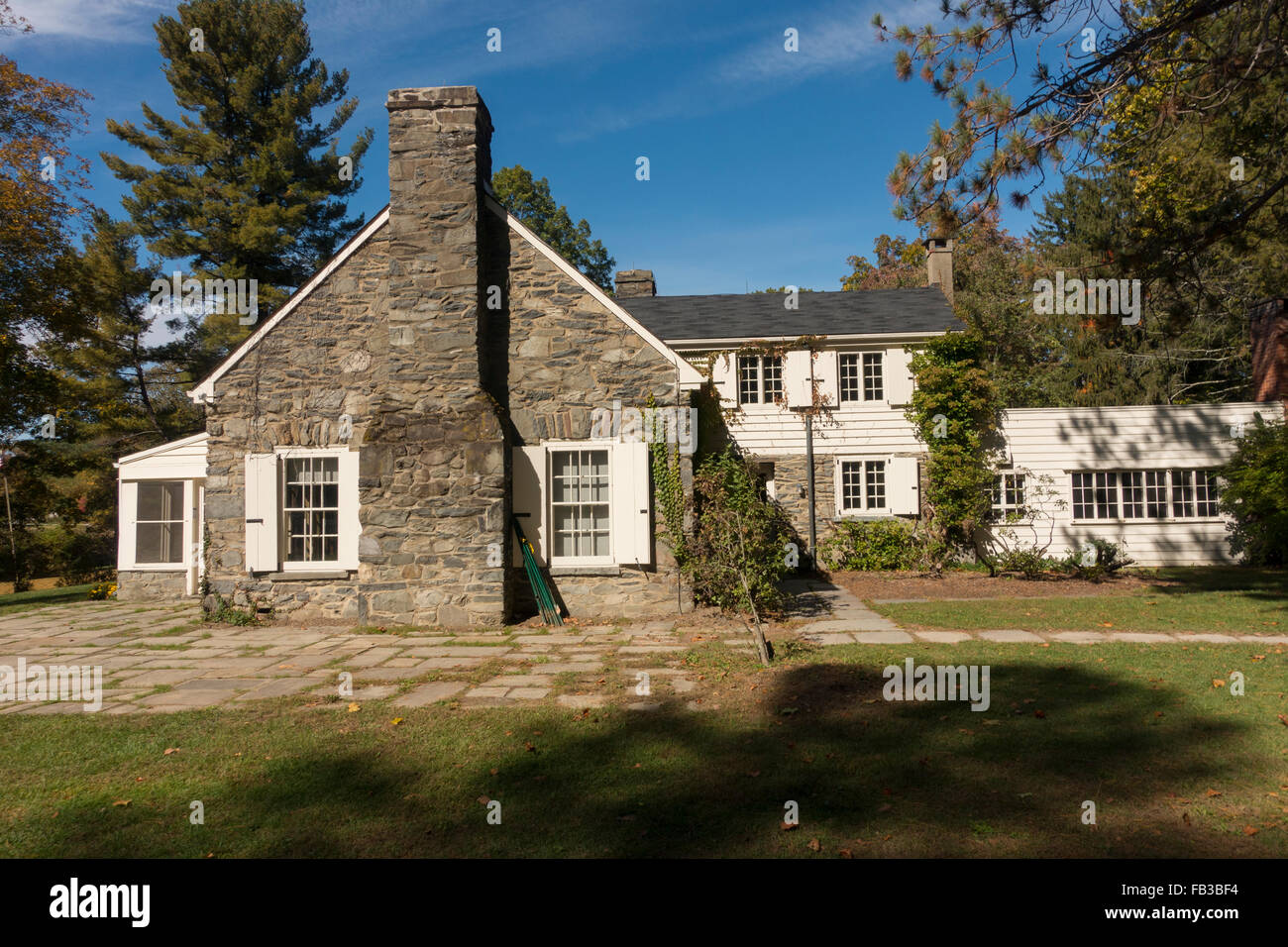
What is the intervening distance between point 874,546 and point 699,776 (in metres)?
12.4

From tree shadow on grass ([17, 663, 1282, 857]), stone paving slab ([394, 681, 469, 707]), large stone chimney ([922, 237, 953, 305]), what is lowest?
stone paving slab ([394, 681, 469, 707])

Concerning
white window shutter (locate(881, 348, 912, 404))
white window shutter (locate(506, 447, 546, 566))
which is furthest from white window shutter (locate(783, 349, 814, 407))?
white window shutter (locate(506, 447, 546, 566))

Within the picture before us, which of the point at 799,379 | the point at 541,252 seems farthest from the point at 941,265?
the point at 541,252

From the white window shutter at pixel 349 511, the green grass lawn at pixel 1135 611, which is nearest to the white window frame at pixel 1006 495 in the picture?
the green grass lawn at pixel 1135 611

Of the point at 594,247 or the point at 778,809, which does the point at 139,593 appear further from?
the point at 594,247

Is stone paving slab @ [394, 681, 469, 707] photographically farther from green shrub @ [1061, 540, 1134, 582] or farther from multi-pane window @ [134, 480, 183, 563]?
green shrub @ [1061, 540, 1134, 582]

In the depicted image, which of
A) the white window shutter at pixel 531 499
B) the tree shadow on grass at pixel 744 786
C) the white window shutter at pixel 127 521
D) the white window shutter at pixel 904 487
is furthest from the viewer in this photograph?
the white window shutter at pixel 904 487

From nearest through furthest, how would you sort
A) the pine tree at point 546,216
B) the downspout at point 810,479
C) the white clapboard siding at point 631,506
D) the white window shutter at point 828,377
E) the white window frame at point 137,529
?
the white clapboard siding at point 631,506, the white window frame at point 137,529, the downspout at point 810,479, the white window shutter at point 828,377, the pine tree at point 546,216

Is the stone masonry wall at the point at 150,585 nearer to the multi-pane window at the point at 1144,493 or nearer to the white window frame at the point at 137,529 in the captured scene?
the white window frame at the point at 137,529

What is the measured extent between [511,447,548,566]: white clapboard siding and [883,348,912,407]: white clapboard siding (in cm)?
937

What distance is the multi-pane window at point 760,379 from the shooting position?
16859mm

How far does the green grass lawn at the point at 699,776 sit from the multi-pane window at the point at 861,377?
10.7m

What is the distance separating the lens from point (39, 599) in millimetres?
15453

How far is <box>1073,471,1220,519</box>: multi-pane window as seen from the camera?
15.8 metres
